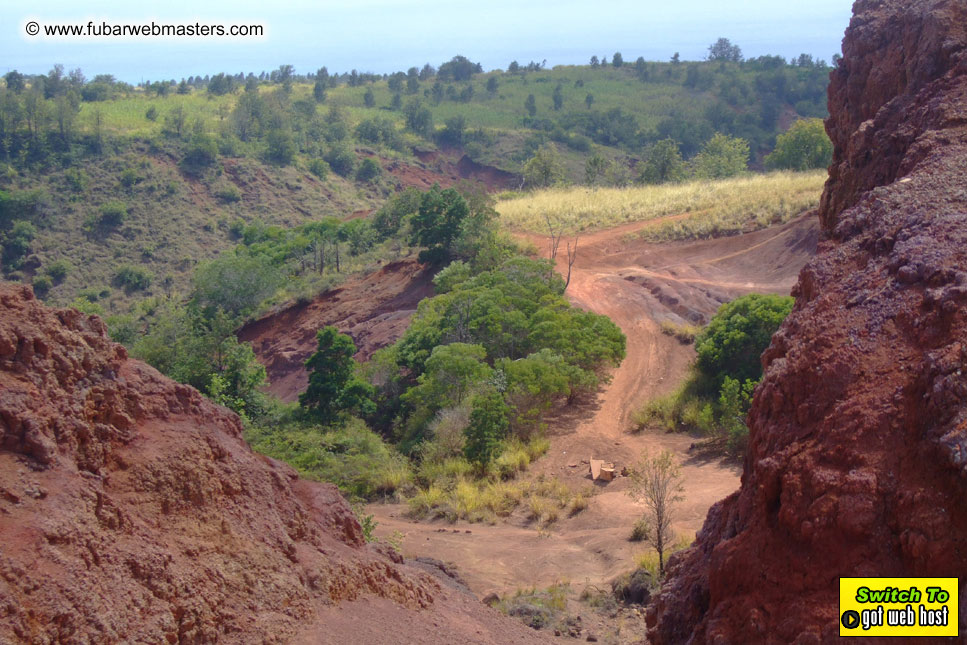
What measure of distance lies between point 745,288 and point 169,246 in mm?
32349

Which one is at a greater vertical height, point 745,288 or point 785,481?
point 785,481

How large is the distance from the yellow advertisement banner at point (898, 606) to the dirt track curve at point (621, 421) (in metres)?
7.44

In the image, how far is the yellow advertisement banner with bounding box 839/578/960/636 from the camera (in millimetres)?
4020

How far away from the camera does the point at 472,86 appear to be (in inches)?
3410

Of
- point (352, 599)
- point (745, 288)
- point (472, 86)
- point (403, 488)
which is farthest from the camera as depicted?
point (472, 86)

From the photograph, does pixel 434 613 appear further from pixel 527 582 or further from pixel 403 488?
pixel 403 488

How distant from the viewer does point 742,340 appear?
62.3ft

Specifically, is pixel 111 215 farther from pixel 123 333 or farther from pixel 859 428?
pixel 859 428

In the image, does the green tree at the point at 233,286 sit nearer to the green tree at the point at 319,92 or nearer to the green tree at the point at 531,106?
the green tree at the point at 319,92

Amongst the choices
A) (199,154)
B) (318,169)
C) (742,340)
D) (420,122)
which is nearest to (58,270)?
(199,154)

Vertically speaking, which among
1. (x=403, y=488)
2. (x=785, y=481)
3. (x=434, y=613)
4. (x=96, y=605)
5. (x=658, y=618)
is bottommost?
(x=403, y=488)

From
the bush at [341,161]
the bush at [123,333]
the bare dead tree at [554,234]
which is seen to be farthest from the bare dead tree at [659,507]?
the bush at [341,161]

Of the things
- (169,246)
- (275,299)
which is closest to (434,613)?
(275,299)

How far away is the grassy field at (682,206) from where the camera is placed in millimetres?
31047
